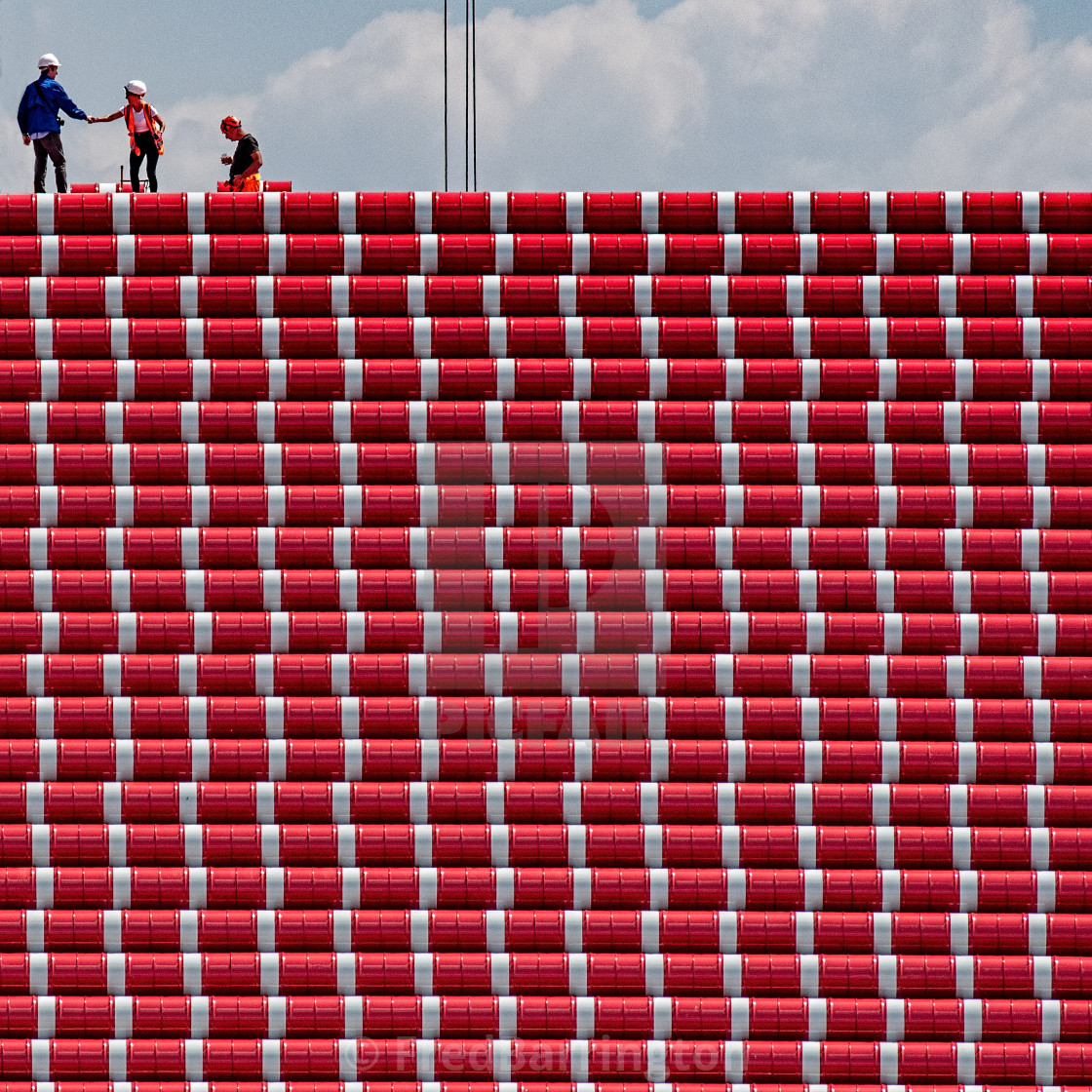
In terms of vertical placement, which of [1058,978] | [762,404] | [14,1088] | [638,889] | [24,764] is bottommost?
[14,1088]

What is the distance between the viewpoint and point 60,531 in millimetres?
16562

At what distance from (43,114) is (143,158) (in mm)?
1332

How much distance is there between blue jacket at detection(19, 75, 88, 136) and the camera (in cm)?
1756

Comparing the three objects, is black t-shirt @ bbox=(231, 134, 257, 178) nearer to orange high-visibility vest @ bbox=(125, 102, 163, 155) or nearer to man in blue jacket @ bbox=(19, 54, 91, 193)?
orange high-visibility vest @ bbox=(125, 102, 163, 155)

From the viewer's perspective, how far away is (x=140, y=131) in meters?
17.8

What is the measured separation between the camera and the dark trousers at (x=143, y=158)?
17828 millimetres

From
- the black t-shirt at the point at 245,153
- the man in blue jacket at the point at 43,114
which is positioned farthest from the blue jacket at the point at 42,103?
the black t-shirt at the point at 245,153

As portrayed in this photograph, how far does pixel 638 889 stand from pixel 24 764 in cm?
744

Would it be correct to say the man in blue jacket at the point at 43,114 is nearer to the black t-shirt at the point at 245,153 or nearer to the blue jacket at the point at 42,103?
the blue jacket at the point at 42,103

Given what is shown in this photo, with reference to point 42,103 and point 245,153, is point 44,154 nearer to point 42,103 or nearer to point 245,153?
point 42,103

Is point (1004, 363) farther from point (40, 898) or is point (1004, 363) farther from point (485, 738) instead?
point (40, 898)

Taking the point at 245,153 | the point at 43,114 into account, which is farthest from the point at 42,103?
the point at 245,153

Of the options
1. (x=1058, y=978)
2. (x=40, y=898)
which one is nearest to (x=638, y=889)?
(x=1058, y=978)

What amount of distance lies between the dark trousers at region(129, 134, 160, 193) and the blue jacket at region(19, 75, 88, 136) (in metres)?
0.96
